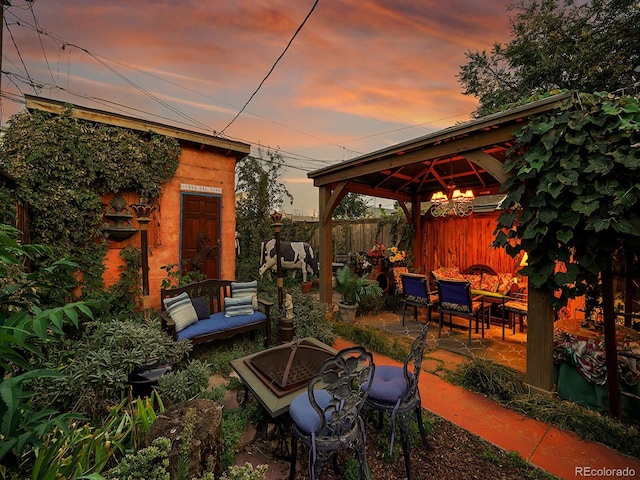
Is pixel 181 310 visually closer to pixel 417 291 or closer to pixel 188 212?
pixel 188 212

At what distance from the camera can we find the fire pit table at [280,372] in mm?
2168

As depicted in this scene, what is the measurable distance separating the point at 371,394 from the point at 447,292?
2942 millimetres

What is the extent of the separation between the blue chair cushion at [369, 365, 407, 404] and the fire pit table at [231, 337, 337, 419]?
1.73 ft

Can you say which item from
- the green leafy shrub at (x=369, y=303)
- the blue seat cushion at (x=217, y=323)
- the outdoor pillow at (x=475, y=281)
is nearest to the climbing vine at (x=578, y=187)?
the outdoor pillow at (x=475, y=281)

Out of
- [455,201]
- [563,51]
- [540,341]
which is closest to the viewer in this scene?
[540,341]

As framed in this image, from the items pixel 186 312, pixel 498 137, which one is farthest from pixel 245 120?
pixel 498 137

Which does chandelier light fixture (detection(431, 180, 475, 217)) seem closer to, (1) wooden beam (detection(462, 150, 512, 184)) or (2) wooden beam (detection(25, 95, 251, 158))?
(1) wooden beam (detection(462, 150, 512, 184))

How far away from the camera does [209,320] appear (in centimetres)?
403

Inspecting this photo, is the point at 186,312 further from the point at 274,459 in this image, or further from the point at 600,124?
the point at 600,124

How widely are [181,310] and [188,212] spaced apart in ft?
7.85

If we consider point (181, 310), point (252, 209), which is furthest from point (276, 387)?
point (252, 209)

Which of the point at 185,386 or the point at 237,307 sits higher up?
the point at 237,307

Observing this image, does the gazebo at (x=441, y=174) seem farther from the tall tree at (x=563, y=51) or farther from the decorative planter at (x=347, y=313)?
the tall tree at (x=563, y=51)

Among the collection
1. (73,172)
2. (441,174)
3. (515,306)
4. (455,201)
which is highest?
(441,174)
